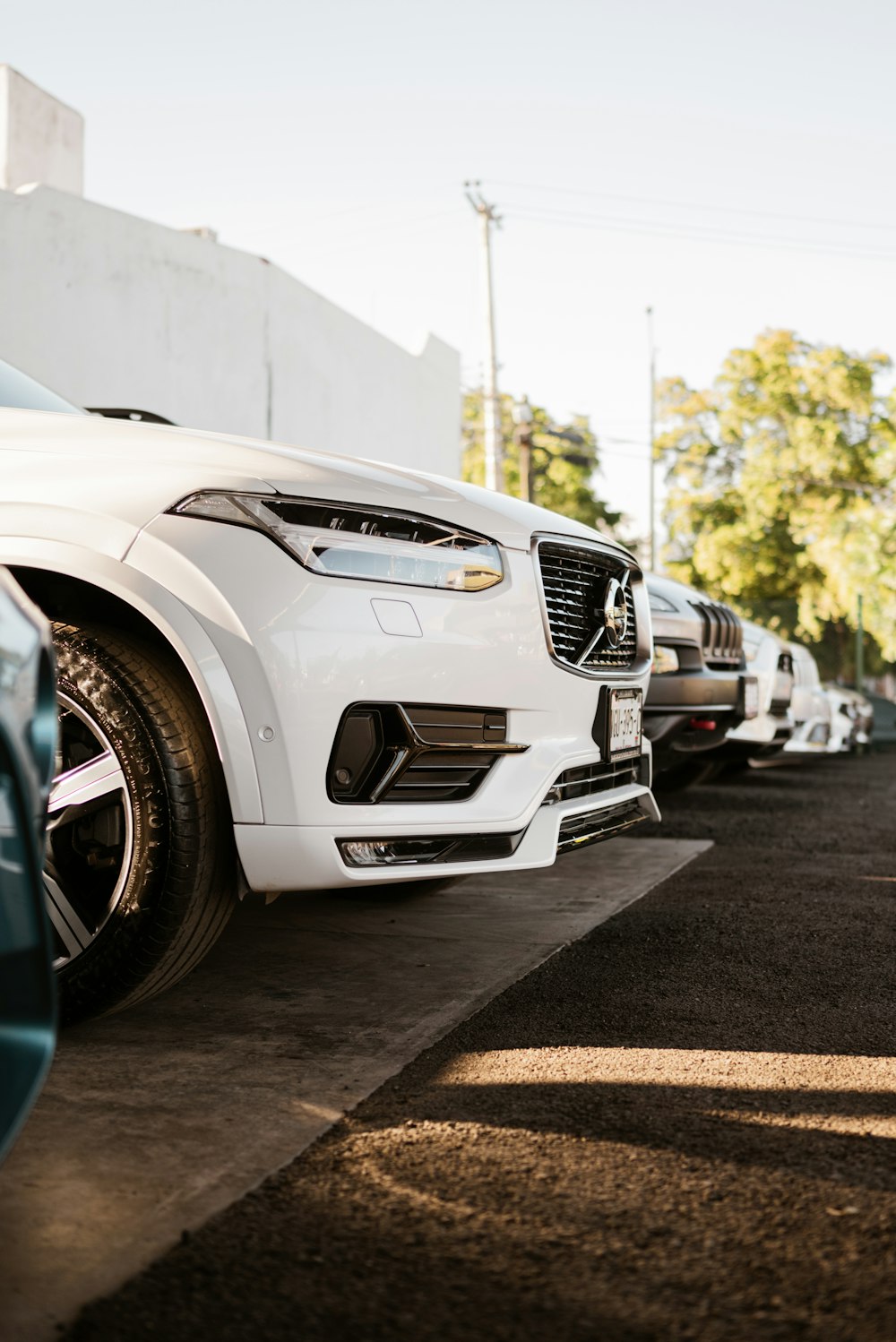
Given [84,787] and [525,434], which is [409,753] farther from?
[525,434]

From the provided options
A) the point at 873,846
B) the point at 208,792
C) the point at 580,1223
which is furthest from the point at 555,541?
the point at 873,846

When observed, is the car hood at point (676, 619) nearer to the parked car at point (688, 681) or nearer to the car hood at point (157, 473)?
the parked car at point (688, 681)

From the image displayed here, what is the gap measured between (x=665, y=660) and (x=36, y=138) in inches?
436

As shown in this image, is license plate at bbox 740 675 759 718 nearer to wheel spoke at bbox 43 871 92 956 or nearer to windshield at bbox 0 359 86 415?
windshield at bbox 0 359 86 415

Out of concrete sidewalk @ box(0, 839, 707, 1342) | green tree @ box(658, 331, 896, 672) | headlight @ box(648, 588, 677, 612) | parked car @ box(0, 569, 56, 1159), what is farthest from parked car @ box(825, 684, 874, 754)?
green tree @ box(658, 331, 896, 672)

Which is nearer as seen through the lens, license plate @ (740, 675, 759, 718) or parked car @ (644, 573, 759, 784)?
parked car @ (644, 573, 759, 784)

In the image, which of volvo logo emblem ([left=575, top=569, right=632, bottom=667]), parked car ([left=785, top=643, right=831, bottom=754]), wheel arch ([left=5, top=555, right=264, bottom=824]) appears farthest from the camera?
parked car ([left=785, top=643, right=831, bottom=754])

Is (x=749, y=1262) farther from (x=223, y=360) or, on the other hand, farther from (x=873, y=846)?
(x=223, y=360)

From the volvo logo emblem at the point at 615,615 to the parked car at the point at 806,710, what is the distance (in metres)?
6.43

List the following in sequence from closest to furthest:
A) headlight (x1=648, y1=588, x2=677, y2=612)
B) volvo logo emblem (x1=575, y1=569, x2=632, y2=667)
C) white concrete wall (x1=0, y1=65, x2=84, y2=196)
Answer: volvo logo emblem (x1=575, y1=569, x2=632, y2=667), headlight (x1=648, y1=588, x2=677, y2=612), white concrete wall (x1=0, y1=65, x2=84, y2=196)

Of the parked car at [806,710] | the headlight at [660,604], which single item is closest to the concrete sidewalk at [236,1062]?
the headlight at [660,604]

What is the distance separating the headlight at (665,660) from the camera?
22.8ft

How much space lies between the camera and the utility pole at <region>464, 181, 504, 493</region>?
97.7 feet

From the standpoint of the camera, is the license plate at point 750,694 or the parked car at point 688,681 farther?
the license plate at point 750,694
